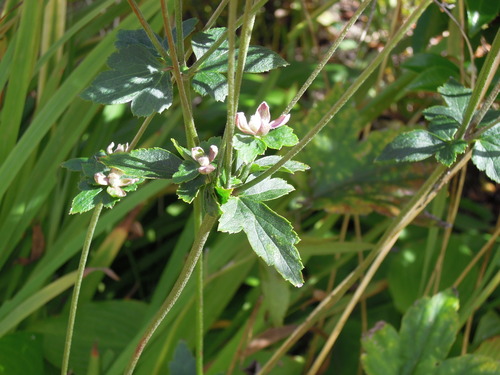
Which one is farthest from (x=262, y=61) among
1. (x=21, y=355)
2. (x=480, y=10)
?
(x=21, y=355)

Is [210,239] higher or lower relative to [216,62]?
lower

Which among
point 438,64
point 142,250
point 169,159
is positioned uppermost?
point 169,159

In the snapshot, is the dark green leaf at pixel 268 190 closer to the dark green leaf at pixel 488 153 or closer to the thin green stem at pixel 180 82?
the thin green stem at pixel 180 82

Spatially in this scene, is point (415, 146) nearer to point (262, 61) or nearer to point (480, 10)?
point (262, 61)

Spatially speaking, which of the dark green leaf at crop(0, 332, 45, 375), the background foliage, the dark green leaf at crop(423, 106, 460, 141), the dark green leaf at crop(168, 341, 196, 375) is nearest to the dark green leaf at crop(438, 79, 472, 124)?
the dark green leaf at crop(423, 106, 460, 141)

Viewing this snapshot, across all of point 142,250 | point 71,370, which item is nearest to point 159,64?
point 71,370

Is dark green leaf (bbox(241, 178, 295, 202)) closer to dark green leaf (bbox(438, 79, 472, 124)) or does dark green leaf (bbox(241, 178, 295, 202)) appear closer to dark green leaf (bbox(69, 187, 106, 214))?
dark green leaf (bbox(69, 187, 106, 214))

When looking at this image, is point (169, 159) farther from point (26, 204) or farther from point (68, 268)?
point (68, 268)
